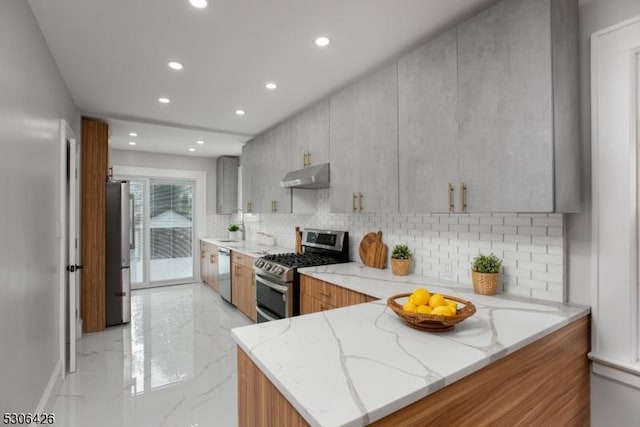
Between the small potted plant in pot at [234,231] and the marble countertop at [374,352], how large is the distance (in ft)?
15.5

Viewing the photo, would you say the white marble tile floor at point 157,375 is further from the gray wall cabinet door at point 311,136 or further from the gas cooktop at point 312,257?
the gray wall cabinet door at point 311,136

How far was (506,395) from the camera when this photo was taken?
3.99 ft

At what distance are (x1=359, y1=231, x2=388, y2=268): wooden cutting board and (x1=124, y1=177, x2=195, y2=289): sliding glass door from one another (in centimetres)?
459

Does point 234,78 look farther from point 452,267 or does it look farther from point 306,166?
point 452,267

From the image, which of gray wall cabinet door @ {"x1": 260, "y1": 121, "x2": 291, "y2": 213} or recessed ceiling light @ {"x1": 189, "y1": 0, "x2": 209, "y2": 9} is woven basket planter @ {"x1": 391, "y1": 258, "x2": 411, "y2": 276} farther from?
recessed ceiling light @ {"x1": 189, "y1": 0, "x2": 209, "y2": 9}

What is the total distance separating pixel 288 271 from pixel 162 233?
14.3 feet

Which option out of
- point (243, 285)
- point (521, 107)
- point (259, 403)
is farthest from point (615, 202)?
point (243, 285)

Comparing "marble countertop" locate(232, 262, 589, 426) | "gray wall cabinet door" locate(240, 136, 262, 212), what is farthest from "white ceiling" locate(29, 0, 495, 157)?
"marble countertop" locate(232, 262, 589, 426)

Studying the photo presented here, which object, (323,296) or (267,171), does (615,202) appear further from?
(267,171)

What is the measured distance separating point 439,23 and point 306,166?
1.84 metres

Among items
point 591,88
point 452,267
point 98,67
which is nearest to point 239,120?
point 98,67

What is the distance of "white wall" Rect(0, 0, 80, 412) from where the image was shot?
1501 millimetres

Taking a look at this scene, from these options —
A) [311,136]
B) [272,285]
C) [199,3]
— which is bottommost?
[272,285]

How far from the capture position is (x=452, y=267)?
2.33 metres
